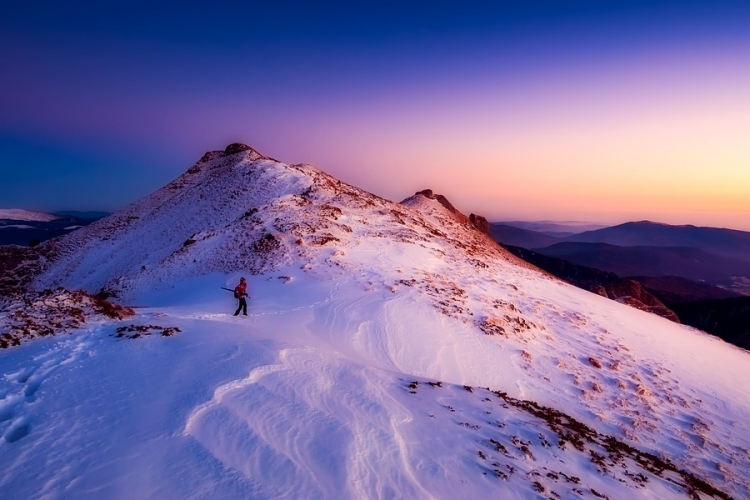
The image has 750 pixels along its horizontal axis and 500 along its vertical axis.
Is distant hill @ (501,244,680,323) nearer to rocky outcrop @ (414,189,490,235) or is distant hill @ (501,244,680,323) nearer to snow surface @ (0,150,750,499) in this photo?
rocky outcrop @ (414,189,490,235)

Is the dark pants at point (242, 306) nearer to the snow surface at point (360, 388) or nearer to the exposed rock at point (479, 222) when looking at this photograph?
the snow surface at point (360, 388)

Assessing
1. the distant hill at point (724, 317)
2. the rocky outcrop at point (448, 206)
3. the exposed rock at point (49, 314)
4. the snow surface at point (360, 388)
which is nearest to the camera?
the snow surface at point (360, 388)

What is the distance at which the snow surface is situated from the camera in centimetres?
600

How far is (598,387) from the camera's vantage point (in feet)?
46.0

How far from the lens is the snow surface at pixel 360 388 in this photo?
6000 mm

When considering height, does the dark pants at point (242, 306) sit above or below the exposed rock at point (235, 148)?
below

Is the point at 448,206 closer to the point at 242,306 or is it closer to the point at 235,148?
the point at 235,148

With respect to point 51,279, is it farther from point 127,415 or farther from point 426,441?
point 426,441

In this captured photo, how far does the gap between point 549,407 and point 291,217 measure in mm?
20698

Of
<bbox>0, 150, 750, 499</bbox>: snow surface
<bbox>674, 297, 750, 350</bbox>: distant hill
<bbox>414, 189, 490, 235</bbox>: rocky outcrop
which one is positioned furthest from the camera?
<bbox>414, 189, 490, 235</bbox>: rocky outcrop

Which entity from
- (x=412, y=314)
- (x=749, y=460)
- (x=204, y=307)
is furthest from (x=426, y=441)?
(x=204, y=307)

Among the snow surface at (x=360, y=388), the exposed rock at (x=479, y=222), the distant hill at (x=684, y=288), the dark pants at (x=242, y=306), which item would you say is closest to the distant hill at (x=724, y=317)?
the exposed rock at (x=479, y=222)

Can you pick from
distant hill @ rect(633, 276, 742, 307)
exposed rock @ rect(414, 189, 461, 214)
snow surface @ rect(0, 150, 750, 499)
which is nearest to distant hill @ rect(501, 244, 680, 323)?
exposed rock @ rect(414, 189, 461, 214)

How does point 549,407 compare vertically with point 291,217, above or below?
below
